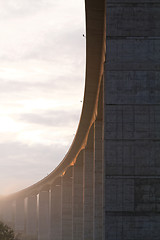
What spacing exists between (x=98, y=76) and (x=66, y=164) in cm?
4639

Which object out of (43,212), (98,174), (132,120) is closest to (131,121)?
(132,120)

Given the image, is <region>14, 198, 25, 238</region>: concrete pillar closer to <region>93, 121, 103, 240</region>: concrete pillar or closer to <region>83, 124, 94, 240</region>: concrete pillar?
<region>83, 124, 94, 240</region>: concrete pillar

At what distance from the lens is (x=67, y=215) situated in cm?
8762

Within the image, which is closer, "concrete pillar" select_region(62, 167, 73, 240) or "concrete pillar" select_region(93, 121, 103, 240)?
"concrete pillar" select_region(93, 121, 103, 240)

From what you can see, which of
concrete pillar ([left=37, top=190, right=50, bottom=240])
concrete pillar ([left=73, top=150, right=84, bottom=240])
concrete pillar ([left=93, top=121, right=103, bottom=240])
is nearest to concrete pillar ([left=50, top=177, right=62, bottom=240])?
concrete pillar ([left=37, top=190, right=50, bottom=240])

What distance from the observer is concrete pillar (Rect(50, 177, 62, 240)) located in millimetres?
96019

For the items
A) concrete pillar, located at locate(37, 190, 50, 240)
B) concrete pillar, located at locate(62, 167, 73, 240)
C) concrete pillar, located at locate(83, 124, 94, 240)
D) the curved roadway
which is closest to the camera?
the curved roadway

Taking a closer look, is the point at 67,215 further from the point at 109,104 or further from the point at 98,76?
the point at 109,104

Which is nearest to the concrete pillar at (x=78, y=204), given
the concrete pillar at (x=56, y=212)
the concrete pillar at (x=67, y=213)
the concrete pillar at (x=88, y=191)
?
the concrete pillar at (x=67, y=213)

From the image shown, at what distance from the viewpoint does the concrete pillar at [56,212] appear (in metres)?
96.0

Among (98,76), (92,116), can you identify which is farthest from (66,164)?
(98,76)

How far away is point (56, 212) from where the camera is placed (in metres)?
102

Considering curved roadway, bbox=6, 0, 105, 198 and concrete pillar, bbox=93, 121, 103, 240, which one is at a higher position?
curved roadway, bbox=6, 0, 105, 198

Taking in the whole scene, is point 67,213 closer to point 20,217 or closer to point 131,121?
point 131,121
